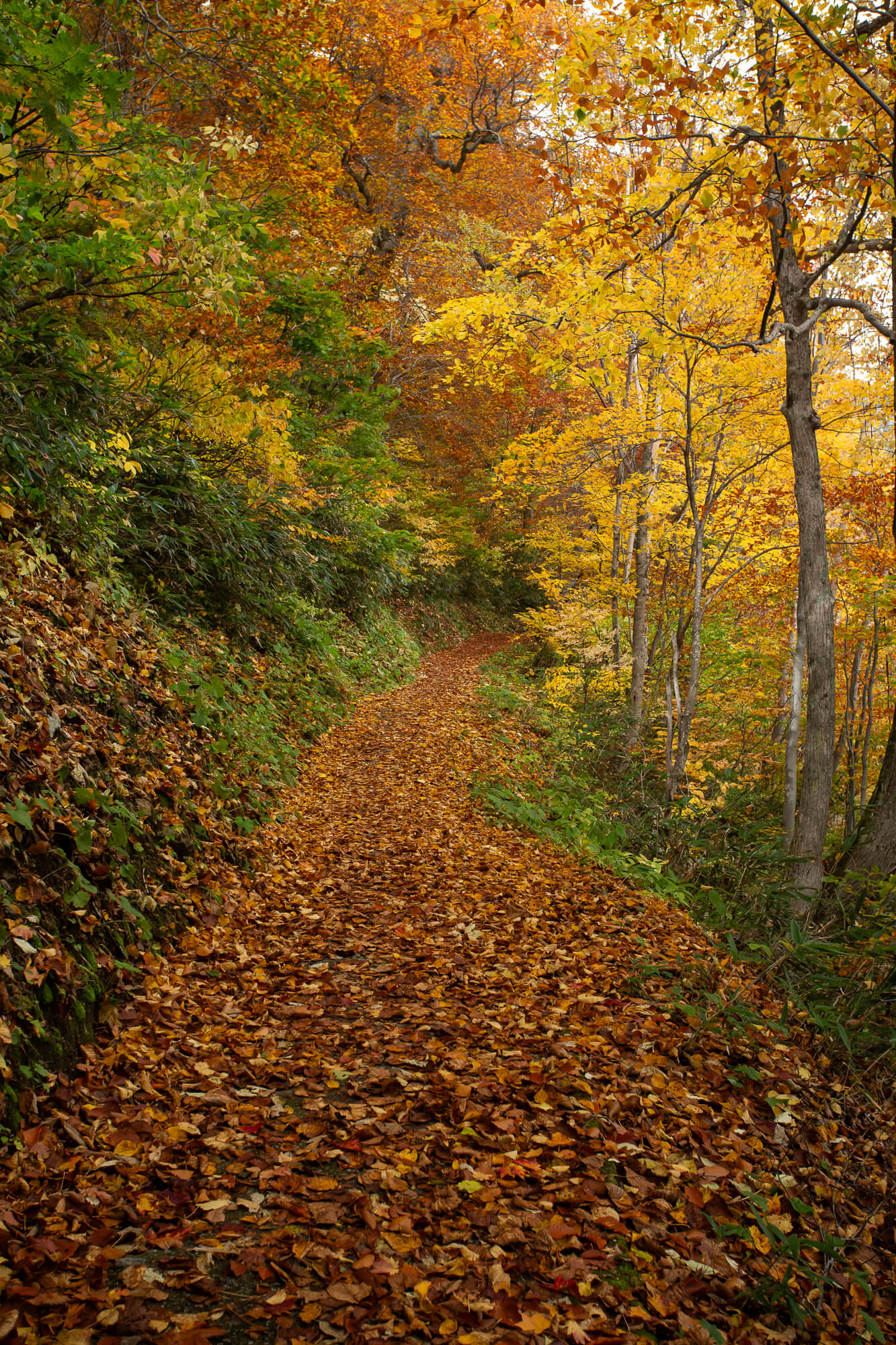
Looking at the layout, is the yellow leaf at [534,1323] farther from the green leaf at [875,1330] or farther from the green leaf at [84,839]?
the green leaf at [84,839]

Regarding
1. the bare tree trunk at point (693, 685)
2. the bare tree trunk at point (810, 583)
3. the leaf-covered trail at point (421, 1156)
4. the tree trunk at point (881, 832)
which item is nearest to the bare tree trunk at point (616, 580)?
the bare tree trunk at point (693, 685)

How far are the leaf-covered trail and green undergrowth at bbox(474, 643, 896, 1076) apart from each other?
1.15ft

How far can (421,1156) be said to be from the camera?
272cm

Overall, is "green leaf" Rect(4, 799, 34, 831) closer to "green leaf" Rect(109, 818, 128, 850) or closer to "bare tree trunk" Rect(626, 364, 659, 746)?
"green leaf" Rect(109, 818, 128, 850)

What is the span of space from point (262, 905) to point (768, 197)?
22.2ft

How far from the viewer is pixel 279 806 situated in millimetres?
6312

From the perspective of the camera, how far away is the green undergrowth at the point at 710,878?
4070mm

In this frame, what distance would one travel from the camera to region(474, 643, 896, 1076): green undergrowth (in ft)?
13.4

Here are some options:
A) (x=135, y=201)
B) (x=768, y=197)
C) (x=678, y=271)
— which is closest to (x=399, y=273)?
(x=678, y=271)

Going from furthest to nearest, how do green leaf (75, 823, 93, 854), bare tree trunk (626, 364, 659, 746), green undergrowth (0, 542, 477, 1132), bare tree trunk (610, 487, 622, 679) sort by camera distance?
bare tree trunk (610, 487, 622, 679) < bare tree trunk (626, 364, 659, 746) < green leaf (75, 823, 93, 854) < green undergrowth (0, 542, 477, 1132)

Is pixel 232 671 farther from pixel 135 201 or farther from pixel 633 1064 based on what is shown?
pixel 633 1064

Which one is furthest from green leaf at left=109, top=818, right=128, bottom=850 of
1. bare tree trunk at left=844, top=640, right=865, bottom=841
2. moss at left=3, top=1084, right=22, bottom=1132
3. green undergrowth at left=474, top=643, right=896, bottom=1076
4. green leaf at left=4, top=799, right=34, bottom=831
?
bare tree trunk at left=844, top=640, right=865, bottom=841

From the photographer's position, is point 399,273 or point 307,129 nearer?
point 307,129

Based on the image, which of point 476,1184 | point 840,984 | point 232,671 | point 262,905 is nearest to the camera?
point 476,1184
